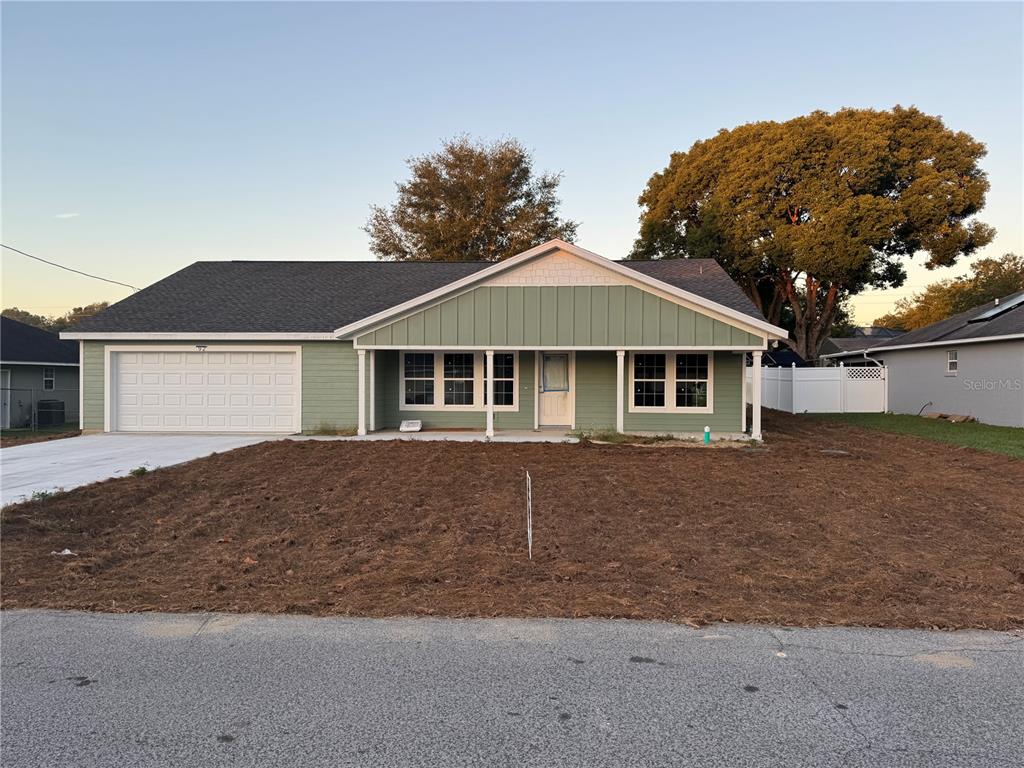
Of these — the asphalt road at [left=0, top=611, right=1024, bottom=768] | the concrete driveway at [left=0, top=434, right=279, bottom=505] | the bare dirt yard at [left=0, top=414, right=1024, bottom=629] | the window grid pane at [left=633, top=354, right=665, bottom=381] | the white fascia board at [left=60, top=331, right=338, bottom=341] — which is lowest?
the asphalt road at [left=0, top=611, right=1024, bottom=768]

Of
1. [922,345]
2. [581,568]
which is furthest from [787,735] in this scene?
[922,345]

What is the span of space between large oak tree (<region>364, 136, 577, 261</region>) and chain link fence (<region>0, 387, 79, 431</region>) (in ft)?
61.9

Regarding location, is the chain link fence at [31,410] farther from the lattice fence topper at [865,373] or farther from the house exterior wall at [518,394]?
the lattice fence topper at [865,373]

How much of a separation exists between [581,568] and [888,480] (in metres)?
6.18

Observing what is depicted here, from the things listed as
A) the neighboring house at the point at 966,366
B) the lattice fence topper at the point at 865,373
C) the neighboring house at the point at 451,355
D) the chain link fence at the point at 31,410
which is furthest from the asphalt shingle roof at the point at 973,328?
the chain link fence at the point at 31,410

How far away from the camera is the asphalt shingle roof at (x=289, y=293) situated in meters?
14.5

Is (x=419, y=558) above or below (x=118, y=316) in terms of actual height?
below

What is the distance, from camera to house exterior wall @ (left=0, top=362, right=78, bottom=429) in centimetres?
1859

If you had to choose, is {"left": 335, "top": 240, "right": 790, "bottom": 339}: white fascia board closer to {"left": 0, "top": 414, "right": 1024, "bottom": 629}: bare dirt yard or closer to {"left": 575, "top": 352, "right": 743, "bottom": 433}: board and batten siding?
{"left": 575, "top": 352, "right": 743, "bottom": 433}: board and batten siding

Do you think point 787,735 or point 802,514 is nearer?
point 787,735

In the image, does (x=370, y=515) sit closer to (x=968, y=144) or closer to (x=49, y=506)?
(x=49, y=506)

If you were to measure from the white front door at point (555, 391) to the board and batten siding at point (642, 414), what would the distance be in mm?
300

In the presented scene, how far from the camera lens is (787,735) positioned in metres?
2.72

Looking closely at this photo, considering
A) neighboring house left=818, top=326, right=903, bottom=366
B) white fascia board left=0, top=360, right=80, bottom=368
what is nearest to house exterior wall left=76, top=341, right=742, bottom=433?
white fascia board left=0, top=360, right=80, bottom=368
